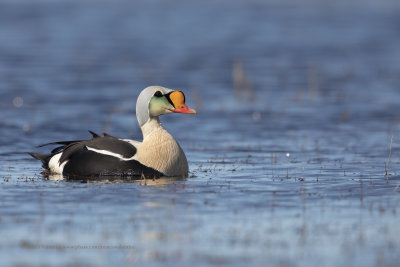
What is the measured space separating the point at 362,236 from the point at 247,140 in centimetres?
819

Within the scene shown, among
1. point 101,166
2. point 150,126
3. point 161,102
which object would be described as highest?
point 161,102

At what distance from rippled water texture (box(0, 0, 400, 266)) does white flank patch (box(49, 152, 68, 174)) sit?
1.17 feet

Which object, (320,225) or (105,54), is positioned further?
(105,54)

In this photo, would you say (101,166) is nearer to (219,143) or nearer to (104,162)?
(104,162)

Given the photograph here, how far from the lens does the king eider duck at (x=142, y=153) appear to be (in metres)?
12.3

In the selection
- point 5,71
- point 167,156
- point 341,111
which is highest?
point 5,71

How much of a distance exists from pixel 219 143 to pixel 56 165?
463 cm

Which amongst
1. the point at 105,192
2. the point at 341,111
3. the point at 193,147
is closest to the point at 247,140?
the point at 193,147

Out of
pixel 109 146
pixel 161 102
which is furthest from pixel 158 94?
pixel 109 146

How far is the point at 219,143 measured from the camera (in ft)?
55.3

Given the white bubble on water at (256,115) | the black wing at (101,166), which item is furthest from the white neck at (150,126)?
the white bubble on water at (256,115)

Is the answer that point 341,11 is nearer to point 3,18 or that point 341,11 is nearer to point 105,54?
point 3,18

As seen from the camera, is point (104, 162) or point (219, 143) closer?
point (104, 162)

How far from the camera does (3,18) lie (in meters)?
47.9
